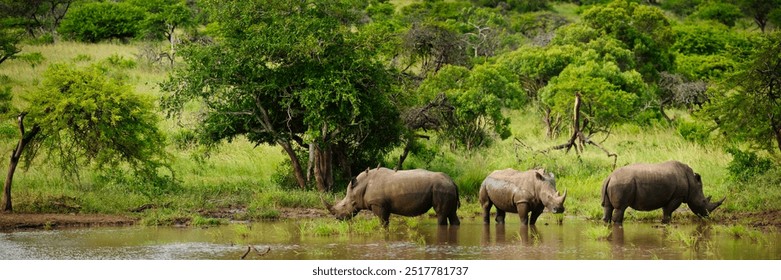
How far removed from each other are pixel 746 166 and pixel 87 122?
42.3 ft

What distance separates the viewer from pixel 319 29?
20.3 m

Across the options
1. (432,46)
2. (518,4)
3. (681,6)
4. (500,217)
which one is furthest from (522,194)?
(681,6)

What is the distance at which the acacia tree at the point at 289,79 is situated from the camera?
20.0 m

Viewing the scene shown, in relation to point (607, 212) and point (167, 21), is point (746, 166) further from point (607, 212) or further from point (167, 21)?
point (167, 21)

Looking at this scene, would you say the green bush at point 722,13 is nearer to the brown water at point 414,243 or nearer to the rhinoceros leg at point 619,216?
the rhinoceros leg at point 619,216

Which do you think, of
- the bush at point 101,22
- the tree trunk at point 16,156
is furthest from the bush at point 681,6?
the tree trunk at point 16,156

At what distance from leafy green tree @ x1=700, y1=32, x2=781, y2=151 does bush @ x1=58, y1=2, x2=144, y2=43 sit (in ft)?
107

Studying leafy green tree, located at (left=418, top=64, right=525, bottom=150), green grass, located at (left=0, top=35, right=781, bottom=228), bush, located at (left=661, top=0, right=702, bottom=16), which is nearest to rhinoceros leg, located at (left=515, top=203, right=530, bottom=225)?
green grass, located at (left=0, top=35, right=781, bottom=228)

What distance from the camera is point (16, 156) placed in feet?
61.4

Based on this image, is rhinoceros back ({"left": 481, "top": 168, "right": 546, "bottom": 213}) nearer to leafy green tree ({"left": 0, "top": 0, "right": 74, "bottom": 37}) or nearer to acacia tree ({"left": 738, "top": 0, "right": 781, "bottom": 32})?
leafy green tree ({"left": 0, "top": 0, "right": 74, "bottom": 37})

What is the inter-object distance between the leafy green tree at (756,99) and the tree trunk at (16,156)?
511 inches

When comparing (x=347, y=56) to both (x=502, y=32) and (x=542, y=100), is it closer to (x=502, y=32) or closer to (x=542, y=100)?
(x=542, y=100)

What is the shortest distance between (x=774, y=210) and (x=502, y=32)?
1133 inches

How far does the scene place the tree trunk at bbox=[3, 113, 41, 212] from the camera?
18.3 meters
